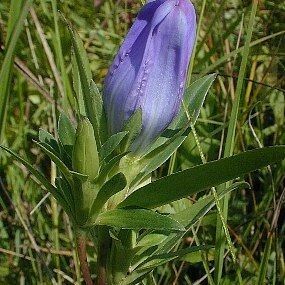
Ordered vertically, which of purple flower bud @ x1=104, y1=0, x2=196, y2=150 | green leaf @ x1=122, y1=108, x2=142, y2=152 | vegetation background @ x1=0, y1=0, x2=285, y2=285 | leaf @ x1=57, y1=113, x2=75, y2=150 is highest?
purple flower bud @ x1=104, y1=0, x2=196, y2=150

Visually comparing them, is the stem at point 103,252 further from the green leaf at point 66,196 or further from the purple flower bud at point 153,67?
the purple flower bud at point 153,67

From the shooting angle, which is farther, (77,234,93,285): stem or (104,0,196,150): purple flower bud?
(77,234,93,285): stem

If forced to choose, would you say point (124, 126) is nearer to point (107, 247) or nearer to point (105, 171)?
point (105, 171)

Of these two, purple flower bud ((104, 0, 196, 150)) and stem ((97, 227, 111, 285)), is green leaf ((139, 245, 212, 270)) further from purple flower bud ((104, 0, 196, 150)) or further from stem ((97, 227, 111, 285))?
purple flower bud ((104, 0, 196, 150))

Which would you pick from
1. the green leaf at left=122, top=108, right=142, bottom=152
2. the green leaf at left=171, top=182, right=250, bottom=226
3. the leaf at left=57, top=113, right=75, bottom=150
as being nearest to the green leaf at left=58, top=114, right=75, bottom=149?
the leaf at left=57, top=113, right=75, bottom=150

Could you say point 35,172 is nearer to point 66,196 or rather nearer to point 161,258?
point 66,196

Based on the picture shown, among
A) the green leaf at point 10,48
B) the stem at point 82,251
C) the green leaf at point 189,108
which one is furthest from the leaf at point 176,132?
the green leaf at point 10,48

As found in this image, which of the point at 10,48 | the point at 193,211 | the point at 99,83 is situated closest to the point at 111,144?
the point at 193,211
